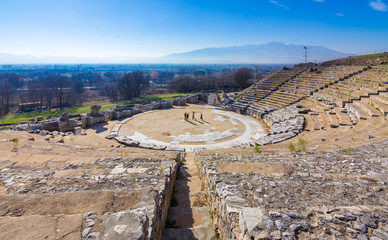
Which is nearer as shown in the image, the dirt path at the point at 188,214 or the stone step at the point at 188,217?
the dirt path at the point at 188,214

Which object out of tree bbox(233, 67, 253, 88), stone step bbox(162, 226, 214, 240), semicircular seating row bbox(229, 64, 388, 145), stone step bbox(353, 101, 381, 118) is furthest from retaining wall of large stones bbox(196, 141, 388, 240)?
tree bbox(233, 67, 253, 88)

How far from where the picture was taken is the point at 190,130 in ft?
54.7

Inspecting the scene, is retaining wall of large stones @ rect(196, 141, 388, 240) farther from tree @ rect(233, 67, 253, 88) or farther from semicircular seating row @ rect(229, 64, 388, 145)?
tree @ rect(233, 67, 253, 88)

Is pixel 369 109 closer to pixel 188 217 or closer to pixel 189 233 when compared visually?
pixel 188 217

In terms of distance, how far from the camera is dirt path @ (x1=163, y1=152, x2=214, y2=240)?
4246 mm

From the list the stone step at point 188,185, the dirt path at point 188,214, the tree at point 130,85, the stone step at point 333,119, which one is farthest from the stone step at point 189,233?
the tree at point 130,85

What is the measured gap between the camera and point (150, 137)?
15.3 m

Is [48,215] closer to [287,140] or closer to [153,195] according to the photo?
[153,195]

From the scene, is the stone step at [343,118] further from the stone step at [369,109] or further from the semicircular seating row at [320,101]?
the stone step at [369,109]

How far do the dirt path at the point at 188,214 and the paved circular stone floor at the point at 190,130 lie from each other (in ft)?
21.0

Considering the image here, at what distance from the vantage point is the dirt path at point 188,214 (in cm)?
425

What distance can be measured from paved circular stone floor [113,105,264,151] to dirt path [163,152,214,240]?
641 cm

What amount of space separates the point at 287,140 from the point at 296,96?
1189cm

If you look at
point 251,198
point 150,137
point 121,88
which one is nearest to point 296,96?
point 150,137
